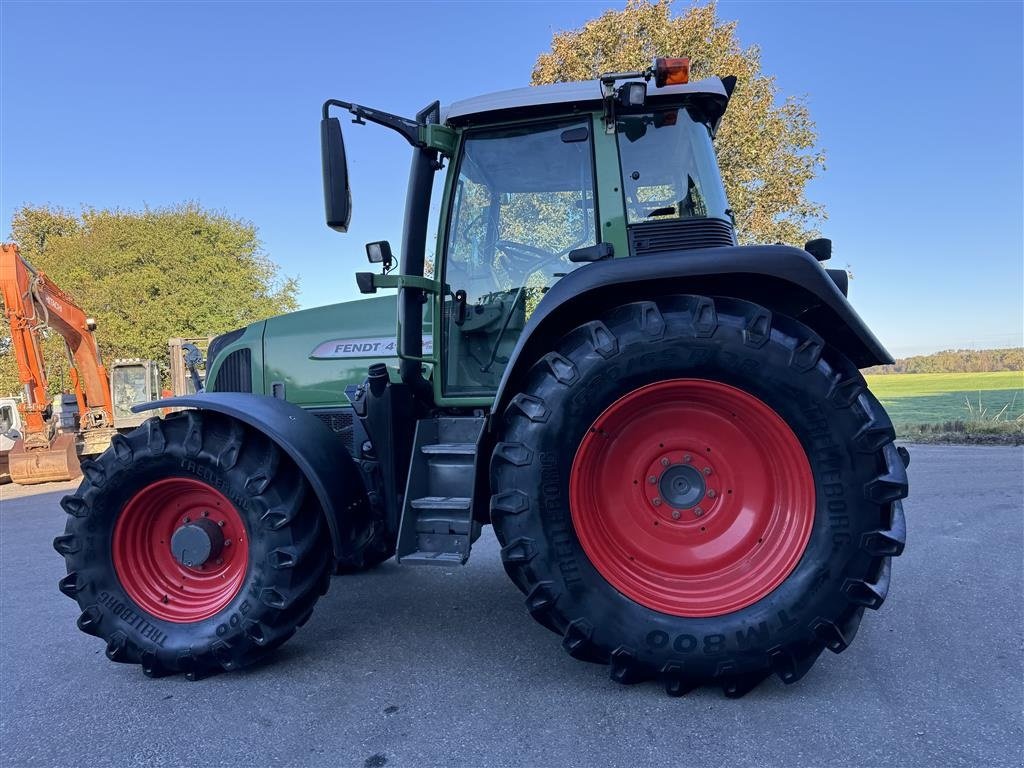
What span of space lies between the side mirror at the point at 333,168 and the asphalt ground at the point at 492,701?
6.12ft

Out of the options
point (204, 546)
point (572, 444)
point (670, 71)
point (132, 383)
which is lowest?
point (204, 546)

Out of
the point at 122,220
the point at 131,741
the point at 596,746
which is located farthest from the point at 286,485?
the point at 122,220

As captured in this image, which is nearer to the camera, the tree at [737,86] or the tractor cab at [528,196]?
the tractor cab at [528,196]

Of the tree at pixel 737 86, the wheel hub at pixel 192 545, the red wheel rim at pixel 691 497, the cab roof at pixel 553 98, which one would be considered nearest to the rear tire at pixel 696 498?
the red wheel rim at pixel 691 497

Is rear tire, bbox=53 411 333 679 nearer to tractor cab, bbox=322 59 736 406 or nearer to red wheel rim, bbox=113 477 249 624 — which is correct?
red wheel rim, bbox=113 477 249 624

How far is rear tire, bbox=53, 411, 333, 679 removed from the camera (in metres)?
2.57

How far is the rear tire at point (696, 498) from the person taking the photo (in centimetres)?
217

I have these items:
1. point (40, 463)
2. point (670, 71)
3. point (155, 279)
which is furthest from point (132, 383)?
point (670, 71)

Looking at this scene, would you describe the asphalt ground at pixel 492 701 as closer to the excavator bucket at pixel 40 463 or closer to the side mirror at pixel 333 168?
the side mirror at pixel 333 168

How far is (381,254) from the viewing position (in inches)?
116

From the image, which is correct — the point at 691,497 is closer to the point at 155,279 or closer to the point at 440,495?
the point at 440,495

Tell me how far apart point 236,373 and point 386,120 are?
2.06 meters

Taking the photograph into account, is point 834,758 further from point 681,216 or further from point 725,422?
point 681,216

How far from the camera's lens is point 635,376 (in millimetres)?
2311
